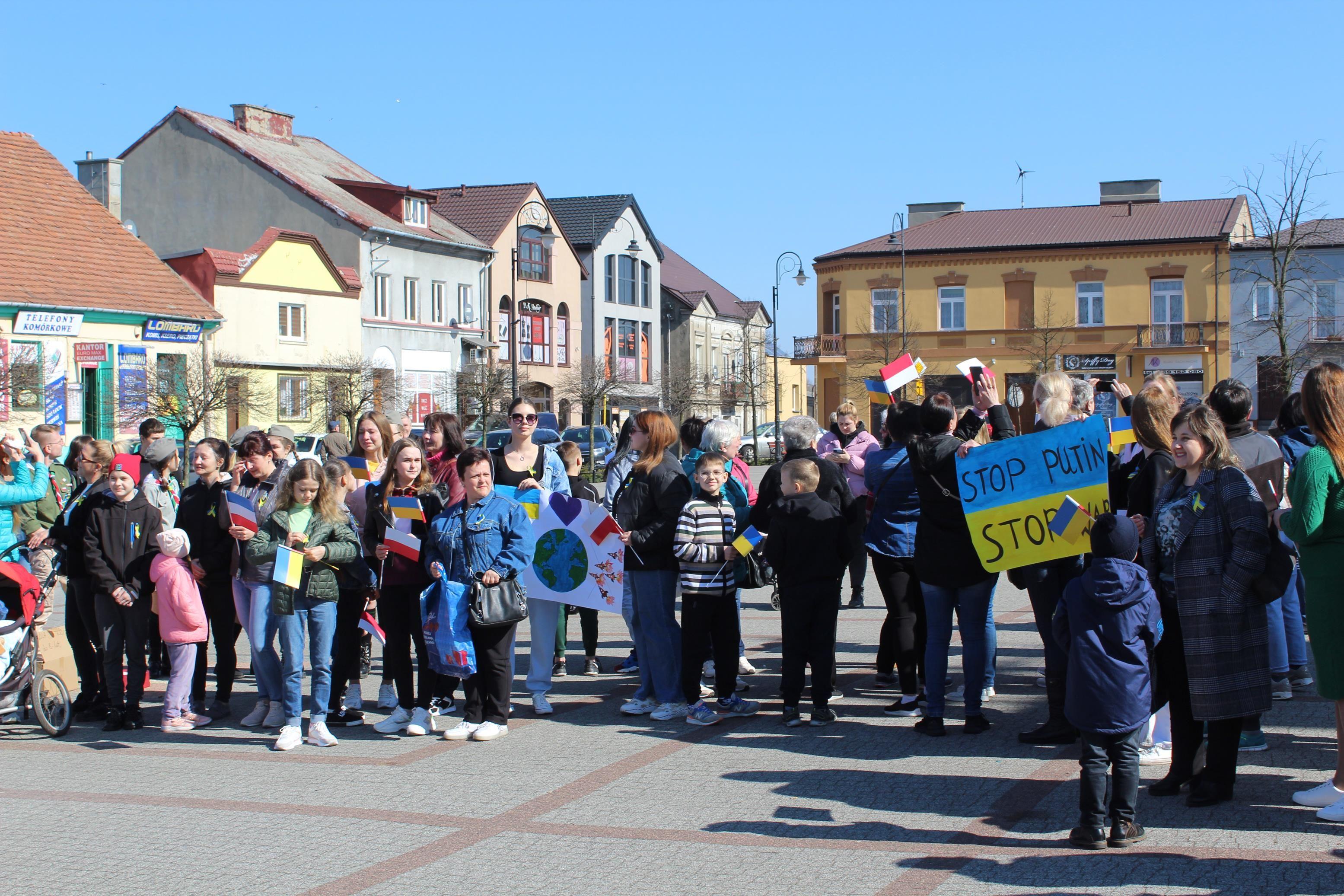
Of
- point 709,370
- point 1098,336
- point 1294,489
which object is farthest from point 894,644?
point 709,370

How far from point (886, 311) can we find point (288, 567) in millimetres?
48144

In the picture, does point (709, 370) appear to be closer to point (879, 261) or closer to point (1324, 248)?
point (879, 261)

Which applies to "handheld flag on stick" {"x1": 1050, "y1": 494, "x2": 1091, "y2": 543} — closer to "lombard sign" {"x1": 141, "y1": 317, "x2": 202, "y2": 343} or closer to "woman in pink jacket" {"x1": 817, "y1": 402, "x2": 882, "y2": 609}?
"woman in pink jacket" {"x1": 817, "y1": 402, "x2": 882, "y2": 609}

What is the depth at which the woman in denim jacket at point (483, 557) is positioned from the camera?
25.9ft

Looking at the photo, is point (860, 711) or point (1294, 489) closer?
point (1294, 489)

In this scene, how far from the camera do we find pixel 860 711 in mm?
8422

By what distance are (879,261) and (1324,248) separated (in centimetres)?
1658

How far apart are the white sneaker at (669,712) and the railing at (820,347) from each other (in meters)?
47.7

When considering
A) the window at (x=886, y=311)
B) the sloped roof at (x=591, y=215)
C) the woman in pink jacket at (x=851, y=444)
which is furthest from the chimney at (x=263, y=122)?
the woman in pink jacket at (x=851, y=444)

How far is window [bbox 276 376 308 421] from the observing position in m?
41.1

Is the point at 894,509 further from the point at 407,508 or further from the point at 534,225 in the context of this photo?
the point at 534,225

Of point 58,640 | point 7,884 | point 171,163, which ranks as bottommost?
point 7,884

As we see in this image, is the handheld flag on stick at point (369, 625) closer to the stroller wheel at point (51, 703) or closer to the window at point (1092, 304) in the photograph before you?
the stroller wheel at point (51, 703)

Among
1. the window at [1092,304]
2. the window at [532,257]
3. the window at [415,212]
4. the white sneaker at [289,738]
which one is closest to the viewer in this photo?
the white sneaker at [289,738]
